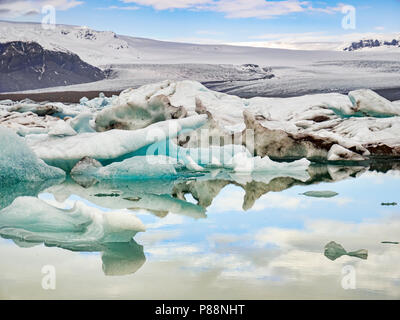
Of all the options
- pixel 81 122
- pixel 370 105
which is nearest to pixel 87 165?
pixel 81 122

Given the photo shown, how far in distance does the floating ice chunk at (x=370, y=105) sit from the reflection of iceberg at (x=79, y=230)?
12.2 ft

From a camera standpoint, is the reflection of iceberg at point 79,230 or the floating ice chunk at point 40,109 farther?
the floating ice chunk at point 40,109

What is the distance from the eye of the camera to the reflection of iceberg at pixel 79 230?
4.71 ft

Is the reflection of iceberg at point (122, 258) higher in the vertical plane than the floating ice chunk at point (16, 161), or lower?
lower

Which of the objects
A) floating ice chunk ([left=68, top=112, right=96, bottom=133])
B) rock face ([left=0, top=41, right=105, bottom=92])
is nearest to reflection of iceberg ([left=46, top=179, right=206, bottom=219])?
floating ice chunk ([left=68, top=112, right=96, bottom=133])

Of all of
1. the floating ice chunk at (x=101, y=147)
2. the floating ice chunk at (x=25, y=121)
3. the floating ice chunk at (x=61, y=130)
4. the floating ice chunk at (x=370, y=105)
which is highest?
the floating ice chunk at (x=370, y=105)

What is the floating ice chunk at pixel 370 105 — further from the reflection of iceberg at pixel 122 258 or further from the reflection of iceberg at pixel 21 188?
the reflection of iceberg at pixel 122 258

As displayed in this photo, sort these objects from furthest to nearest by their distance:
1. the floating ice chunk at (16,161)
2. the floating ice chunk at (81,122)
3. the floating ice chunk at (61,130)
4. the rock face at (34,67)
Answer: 1. the rock face at (34,67)
2. the floating ice chunk at (81,122)
3. the floating ice chunk at (61,130)
4. the floating ice chunk at (16,161)

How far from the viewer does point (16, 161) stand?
2564mm

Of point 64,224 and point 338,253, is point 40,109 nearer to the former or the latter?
point 64,224

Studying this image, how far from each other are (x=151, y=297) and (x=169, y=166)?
1.64 metres

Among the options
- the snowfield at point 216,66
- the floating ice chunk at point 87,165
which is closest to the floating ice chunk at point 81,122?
the floating ice chunk at point 87,165

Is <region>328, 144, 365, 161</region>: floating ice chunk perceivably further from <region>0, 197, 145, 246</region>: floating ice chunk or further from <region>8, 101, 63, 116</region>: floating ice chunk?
<region>8, 101, 63, 116</region>: floating ice chunk
